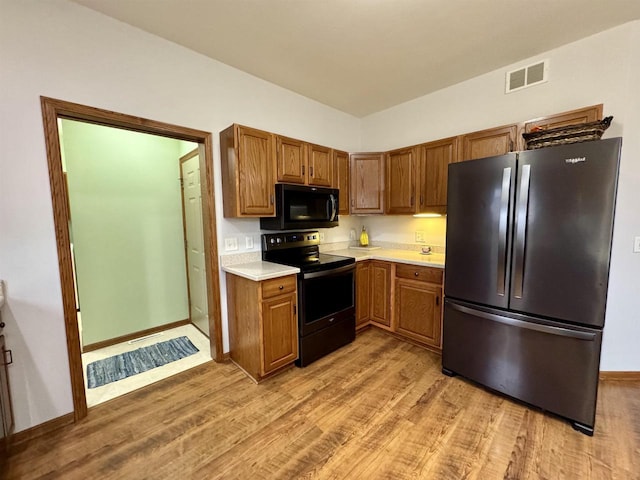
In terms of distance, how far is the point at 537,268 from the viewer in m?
1.79

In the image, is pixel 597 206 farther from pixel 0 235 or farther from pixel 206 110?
pixel 0 235

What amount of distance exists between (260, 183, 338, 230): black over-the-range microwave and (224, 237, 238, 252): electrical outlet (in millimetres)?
315

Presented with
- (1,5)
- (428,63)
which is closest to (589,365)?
(428,63)

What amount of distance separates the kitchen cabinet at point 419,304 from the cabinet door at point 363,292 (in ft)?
1.13

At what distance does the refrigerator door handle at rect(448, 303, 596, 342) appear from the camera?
167cm

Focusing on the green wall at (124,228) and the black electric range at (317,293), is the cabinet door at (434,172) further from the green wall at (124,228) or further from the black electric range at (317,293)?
the green wall at (124,228)

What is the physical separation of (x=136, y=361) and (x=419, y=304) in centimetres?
287

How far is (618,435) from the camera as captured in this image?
1.68m

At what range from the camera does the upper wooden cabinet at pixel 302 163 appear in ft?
8.48

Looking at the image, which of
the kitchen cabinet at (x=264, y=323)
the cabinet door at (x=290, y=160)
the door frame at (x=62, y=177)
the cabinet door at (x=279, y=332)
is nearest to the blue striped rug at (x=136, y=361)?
the door frame at (x=62, y=177)

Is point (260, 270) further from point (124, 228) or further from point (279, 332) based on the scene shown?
point (124, 228)

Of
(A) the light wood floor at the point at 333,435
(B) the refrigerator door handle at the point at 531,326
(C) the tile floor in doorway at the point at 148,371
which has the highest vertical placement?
(B) the refrigerator door handle at the point at 531,326

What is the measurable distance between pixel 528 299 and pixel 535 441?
33.9 inches

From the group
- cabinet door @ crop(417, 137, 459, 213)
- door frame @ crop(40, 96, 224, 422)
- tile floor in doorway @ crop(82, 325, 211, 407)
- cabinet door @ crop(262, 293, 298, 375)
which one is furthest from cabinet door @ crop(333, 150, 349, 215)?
tile floor in doorway @ crop(82, 325, 211, 407)
